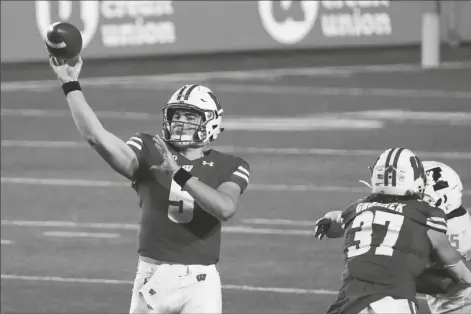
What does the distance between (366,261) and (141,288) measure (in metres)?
1.08

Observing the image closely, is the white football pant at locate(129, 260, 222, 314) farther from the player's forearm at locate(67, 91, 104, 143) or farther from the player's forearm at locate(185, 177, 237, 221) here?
the player's forearm at locate(67, 91, 104, 143)

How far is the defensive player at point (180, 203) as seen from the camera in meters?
4.90

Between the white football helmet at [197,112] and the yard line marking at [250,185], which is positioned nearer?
the white football helmet at [197,112]

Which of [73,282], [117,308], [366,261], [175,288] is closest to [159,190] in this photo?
[175,288]

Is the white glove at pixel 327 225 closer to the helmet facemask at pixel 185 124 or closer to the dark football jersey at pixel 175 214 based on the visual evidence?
the dark football jersey at pixel 175 214

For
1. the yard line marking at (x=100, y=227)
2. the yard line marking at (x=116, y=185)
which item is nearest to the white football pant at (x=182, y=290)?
the yard line marking at (x=100, y=227)

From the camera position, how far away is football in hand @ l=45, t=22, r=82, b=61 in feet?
15.4

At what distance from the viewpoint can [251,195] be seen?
11680 mm

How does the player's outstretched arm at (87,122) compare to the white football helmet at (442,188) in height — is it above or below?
above

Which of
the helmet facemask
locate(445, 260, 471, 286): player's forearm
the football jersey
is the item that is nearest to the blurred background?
the football jersey

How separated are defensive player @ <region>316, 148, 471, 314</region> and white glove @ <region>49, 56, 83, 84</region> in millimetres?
1566

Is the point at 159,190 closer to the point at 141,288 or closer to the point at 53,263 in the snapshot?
the point at 141,288

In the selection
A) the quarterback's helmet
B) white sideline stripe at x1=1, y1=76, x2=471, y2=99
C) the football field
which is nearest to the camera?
the quarterback's helmet

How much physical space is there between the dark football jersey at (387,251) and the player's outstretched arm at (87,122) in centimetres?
121
